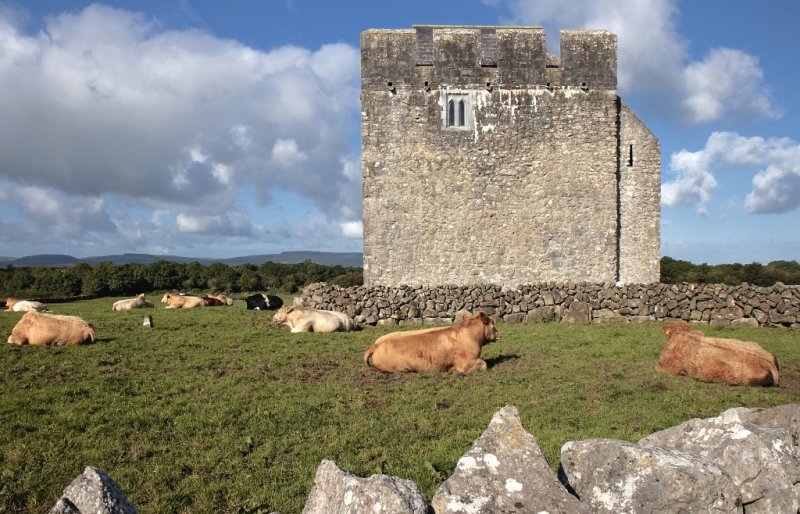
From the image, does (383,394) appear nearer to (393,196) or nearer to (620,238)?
(393,196)

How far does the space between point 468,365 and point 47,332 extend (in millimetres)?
9401

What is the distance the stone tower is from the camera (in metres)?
20.9

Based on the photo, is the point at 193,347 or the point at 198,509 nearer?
the point at 198,509

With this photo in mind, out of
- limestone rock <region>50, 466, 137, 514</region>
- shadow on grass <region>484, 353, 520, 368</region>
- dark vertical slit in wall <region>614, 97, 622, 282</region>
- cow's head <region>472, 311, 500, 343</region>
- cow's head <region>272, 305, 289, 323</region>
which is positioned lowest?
shadow on grass <region>484, 353, 520, 368</region>

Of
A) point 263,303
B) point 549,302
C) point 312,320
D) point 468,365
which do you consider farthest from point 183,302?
point 468,365

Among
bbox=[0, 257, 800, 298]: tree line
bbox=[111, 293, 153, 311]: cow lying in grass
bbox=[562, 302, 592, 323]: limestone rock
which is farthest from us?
bbox=[0, 257, 800, 298]: tree line

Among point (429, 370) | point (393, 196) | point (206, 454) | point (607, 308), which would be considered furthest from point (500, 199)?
point (206, 454)

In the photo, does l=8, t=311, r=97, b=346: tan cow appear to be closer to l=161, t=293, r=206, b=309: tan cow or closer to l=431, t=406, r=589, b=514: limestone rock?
l=161, t=293, r=206, b=309: tan cow

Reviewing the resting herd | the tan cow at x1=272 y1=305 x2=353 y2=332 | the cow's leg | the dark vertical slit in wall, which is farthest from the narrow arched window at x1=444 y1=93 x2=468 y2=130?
the cow's leg

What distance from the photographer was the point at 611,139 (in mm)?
21234

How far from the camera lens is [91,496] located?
2.70m

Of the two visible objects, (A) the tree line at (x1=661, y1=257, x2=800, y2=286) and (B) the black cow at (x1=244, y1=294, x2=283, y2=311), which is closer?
(B) the black cow at (x1=244, y1=294, x2=283, y2=311)

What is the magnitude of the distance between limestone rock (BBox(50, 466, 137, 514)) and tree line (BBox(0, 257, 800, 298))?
1096 inches

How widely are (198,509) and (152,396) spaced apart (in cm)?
409
